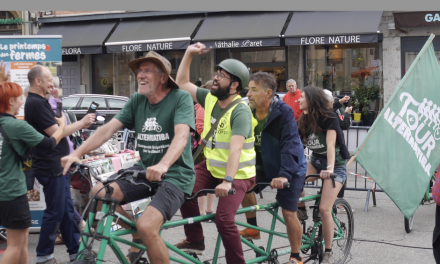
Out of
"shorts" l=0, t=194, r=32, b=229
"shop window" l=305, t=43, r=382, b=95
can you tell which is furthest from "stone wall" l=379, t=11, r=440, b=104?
"shorts" l=0, t=194, r=32, b=229

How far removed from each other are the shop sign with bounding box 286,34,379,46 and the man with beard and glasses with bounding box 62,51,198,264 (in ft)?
42.1

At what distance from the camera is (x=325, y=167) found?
542 centimetres

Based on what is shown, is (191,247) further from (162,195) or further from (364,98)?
(364,98)

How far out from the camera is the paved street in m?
5.52

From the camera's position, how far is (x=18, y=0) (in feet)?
39.6

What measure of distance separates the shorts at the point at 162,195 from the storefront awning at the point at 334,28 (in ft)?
43.2

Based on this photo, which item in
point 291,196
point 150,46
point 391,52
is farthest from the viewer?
point 150,46

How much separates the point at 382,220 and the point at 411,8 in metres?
10.2

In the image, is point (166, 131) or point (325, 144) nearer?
point (166, 131)

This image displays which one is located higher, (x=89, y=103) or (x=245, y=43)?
(x=245, y=43)

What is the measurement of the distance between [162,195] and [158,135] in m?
0.44

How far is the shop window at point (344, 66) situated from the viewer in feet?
55.1

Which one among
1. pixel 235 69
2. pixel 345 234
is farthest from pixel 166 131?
pixel 345 234

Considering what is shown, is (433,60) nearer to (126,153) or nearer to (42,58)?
(126,153)
